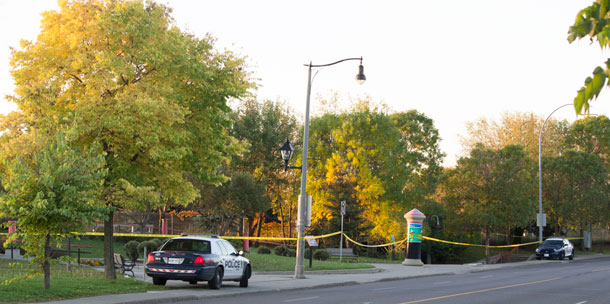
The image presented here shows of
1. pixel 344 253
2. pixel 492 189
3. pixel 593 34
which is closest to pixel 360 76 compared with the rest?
pixel 344 253

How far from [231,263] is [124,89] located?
20.2 feet

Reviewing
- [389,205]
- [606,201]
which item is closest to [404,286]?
[389,205]

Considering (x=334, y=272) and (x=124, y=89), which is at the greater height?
(x=124, y=89)

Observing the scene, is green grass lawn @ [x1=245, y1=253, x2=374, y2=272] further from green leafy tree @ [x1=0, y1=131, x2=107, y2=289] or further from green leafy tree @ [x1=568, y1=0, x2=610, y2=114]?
green leafy tree @ [x1=568, y1=0, x2=610, y2=114]

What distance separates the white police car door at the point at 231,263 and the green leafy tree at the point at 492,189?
3249 cm

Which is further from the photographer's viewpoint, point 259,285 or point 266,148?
point 266,148

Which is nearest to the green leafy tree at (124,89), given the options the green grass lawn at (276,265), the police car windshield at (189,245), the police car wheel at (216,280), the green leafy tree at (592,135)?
the police car windshield at (189,245)

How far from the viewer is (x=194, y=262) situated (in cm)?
1909

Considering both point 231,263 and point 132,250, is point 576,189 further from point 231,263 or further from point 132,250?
point 231,263

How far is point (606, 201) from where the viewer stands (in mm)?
62719

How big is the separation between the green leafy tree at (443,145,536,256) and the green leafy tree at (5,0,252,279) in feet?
110

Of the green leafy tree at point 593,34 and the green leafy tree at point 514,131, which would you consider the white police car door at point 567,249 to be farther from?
the green leafy tree at point 593,34

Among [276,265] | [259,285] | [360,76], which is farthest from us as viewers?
[276,265]

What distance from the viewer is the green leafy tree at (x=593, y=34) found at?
3.61 meters
